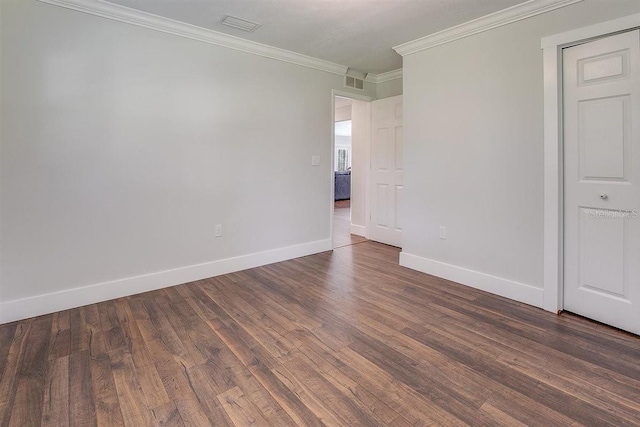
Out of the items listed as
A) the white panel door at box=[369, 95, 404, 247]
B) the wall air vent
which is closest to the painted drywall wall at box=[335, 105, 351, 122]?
the white panel door at box=[369, 95, 404, 247]

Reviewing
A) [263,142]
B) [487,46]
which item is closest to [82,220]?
[263,142]

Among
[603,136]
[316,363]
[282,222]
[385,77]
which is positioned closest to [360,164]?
[385,77]

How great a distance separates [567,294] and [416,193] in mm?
1552

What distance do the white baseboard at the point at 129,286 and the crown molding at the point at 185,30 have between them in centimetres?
216

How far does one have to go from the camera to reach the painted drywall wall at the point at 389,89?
4328mm

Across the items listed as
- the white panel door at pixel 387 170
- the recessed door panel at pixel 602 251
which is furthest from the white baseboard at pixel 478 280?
the white panel door at pixel 387 170

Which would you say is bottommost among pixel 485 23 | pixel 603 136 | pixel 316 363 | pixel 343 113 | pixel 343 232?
pixel 316 363

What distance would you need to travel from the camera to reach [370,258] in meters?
3.91

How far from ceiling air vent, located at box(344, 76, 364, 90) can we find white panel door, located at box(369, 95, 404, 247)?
32cm

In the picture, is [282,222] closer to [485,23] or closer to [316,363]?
[316,363]

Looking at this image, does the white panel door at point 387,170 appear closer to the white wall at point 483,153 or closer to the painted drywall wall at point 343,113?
the white wall at point 483,153

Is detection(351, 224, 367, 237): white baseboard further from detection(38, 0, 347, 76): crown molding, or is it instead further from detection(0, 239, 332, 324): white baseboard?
detection(38, 0, 347, 76): crown molding

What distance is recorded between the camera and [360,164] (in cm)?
503

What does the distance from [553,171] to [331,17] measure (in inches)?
84.8
